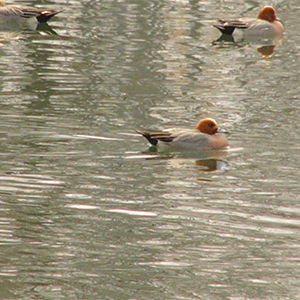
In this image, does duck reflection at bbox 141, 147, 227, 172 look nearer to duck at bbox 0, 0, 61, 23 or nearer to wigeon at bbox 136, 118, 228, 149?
wigeon at bbox 136, 118, 228, 149

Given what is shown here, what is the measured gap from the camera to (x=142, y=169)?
9539mm

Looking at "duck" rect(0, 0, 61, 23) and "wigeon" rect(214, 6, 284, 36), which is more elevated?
"duck" rect(0, 0, 61, 23)

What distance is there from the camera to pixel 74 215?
7.76 metres

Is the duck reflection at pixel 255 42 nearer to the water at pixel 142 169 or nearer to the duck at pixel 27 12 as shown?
the water at pixel 142 169

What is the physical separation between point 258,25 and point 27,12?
16.3 feet

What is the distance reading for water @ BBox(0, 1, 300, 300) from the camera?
6.55 meters

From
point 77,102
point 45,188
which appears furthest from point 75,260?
point 77,102

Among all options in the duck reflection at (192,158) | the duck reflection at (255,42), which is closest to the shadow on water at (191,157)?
the duck reflection at (192,158)

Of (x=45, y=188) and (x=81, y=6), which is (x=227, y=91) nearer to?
(x=45, y=188)

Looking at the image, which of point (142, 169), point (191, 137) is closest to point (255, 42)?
point (191, 137)

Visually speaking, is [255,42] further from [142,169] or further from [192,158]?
[142,169]

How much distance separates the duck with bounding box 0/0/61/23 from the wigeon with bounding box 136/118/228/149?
8.13m

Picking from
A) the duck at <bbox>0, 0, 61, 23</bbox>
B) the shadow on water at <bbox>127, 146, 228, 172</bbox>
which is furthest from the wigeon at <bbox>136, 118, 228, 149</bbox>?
the duck at <bbox>0, 0, 61, 23</bbox>

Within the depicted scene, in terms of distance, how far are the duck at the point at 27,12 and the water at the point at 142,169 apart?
46cm
